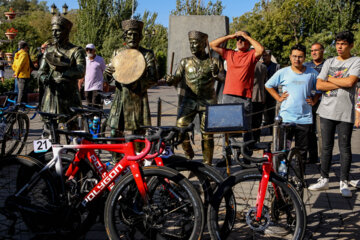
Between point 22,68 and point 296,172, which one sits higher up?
point 22,68

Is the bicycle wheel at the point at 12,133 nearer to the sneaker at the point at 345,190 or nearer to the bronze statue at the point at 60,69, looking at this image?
the bronze statue at the point at 60,69

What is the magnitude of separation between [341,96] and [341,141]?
0.58 m

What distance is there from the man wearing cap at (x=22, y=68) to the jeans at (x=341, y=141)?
9572 mm

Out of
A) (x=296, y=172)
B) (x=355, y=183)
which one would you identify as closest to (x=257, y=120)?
(x=355, y=183)

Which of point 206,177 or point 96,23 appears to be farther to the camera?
point 96,23

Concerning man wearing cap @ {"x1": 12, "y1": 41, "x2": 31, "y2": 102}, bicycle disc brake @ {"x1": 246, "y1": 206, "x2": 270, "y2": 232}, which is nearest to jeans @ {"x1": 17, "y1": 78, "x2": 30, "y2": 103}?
man wearing cap @ {"x1": 12, "y1": 41, "x2": 31, "y2": 102}

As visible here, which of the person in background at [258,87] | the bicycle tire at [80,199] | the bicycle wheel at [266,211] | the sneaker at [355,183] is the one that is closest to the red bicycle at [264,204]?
the bicycle wheel at [266,211]

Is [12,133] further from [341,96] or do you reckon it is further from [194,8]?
[194,8]

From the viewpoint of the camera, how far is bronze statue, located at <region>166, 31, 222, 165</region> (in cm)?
533

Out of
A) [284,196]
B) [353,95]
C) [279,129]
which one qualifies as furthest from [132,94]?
[353,95]

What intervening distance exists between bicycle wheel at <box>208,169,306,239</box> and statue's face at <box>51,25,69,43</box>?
2.90m

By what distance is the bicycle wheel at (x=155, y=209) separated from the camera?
3.22 meters

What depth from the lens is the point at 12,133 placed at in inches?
269

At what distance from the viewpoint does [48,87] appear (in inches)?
206
